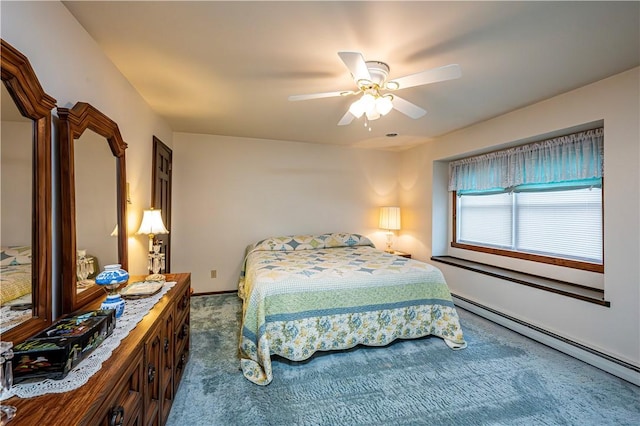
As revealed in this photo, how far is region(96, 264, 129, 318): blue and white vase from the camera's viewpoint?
1368mm

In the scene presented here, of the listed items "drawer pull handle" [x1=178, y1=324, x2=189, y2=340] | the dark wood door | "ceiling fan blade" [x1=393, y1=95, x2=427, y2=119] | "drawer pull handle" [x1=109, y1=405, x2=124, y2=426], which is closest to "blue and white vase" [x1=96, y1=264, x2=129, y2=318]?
"drawer pull handle" [x1=109, y1=405, x2=124, y2=426]

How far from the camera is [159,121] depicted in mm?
3191

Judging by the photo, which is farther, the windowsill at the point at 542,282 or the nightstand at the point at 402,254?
the nightstand at the point at 402,254

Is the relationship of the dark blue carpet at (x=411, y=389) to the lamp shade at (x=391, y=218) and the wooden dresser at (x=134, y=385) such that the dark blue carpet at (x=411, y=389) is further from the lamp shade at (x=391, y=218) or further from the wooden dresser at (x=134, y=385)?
the lamp shade at (x=391, y=218)

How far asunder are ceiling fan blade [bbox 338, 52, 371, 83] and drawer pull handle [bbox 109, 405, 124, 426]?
1.79 metres

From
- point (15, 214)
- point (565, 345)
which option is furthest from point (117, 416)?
point (565, 345)

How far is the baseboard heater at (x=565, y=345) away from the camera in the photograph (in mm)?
2068

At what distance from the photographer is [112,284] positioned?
142cm

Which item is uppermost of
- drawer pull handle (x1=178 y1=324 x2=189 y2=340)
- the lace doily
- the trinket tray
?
the trinket tray

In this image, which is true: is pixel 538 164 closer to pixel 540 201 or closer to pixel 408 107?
pixel 540 201

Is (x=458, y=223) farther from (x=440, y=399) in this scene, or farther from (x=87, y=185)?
(x=87, y=185)

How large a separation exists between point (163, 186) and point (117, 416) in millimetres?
2902

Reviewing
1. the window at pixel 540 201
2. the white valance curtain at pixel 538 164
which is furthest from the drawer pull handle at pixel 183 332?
the white valance curtain at pixel 538 164

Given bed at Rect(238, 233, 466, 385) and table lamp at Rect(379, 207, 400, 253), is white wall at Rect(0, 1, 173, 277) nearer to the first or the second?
bed at Rect(238, 233, 466, 385)
